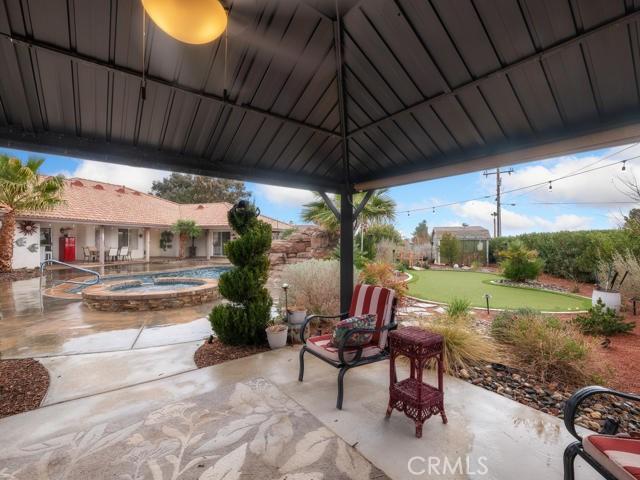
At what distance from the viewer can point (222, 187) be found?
95.1ft

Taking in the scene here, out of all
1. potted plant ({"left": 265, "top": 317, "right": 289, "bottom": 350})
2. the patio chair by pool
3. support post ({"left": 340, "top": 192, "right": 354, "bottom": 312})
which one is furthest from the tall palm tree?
the patio chair by pool

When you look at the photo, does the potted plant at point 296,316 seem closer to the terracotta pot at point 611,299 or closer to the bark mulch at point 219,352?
the bark mulch at point 219,352

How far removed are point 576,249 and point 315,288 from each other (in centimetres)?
981

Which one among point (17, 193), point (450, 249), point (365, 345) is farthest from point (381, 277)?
point (17, 193)

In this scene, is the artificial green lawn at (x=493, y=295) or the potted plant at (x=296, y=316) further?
the artificial green lawn at (x=493, y=295)

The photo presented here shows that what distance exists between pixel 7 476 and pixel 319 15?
4.30 metres

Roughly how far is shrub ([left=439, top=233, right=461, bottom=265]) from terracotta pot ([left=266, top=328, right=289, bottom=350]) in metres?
13.9

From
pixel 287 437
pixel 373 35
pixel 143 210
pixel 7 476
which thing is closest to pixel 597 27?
pixel 373 35

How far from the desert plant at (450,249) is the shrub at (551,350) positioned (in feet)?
40.2

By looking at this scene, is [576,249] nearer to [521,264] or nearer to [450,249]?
[521,264]

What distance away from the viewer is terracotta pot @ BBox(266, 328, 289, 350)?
4309 mm

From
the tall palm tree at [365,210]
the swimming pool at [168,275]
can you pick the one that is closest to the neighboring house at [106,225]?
the swimming pool at [168,275]

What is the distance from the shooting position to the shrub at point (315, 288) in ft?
18.6

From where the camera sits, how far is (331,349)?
3.05 meters
